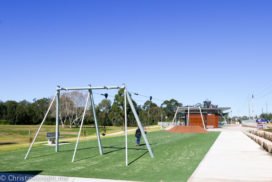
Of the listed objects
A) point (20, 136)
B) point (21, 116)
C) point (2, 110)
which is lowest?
point (20, 136)

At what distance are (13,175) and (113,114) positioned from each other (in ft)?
201

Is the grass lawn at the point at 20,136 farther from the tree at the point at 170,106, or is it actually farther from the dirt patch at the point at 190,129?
the tree at the point at 170,106

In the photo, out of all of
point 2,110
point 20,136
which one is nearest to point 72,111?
point 20,136

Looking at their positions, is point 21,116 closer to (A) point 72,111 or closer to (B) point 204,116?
(A) point 72,111

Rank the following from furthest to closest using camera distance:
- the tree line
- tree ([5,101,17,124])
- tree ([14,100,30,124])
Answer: tree ([5,101,17,124])
tree ([14,100,30,124])
the tree line

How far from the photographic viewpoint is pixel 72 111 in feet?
201

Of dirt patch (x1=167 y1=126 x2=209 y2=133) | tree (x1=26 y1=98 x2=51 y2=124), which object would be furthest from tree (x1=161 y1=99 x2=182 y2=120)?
dirt patch (x1=167 y1=126 x2=209 y2=133)

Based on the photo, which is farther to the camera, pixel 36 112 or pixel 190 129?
pixel 36 112

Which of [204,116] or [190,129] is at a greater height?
[204,116]

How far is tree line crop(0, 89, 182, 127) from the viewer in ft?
197

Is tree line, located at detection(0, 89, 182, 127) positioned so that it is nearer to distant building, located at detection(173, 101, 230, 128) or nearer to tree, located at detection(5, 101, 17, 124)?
tree, located at detection(5, 101, 17, 124)

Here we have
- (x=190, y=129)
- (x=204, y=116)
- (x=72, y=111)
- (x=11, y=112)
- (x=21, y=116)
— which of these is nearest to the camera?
(x=190, y=129)

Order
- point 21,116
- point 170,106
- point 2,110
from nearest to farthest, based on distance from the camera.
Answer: point 21,116 < point 2,110 < point 170,106

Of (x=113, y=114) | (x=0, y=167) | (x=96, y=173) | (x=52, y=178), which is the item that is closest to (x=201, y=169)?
(x=96, y=173)
